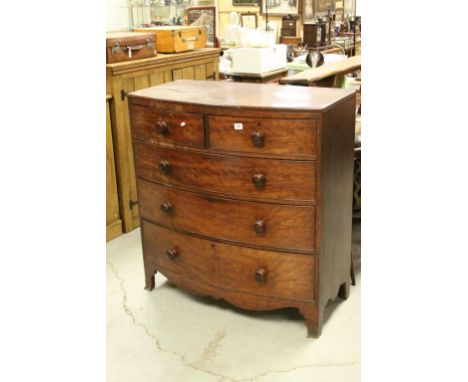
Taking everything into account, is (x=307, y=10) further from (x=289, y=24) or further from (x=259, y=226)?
(x=259, y=226)

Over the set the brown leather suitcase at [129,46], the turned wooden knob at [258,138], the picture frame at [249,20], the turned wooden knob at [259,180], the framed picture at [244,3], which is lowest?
the turned wooden knob at [259,180]

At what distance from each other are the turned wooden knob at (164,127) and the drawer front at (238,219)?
28cm

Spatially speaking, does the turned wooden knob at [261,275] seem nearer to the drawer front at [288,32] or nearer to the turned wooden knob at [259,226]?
the turned wooden knob at [259,226]

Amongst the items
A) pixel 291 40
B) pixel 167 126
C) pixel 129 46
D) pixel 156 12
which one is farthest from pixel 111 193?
pixel 291 40

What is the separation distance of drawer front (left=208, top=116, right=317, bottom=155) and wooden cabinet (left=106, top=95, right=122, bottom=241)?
4.18ft

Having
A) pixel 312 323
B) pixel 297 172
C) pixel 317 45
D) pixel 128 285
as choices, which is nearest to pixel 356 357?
pixel 312 323

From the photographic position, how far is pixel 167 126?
8.04ft

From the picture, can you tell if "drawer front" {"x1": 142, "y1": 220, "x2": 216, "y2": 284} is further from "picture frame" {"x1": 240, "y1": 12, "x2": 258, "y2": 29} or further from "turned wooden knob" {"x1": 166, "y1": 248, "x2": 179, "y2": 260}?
"picture frame" {"x1": 240, "y1": 12, "x2": 258, "y2": 29}

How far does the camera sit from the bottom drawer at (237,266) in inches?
91.7

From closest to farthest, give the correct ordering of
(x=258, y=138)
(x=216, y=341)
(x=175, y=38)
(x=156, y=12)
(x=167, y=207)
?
(x=258, y=138) < (x=216, y=341) < (x=167, y=207) < (x=175, y=38) < (x=156, y=12)

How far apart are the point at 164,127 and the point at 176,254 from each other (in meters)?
0.62

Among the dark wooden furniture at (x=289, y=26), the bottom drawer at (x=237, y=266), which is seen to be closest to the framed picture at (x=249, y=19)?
the dark wooden furniture at (x=289, y=26)

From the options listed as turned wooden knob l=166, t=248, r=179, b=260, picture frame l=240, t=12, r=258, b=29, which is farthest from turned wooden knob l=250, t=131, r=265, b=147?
picture frame l=240, t=12, r=258, b=29
